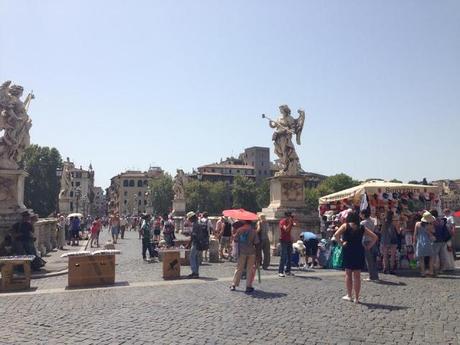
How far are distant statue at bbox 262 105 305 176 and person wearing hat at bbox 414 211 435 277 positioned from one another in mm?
7246

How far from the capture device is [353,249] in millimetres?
9234

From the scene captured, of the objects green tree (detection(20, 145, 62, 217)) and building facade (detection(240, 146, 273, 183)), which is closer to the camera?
green tree (detection(20, 145, 62, 217))

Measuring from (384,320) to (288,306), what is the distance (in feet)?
6.09

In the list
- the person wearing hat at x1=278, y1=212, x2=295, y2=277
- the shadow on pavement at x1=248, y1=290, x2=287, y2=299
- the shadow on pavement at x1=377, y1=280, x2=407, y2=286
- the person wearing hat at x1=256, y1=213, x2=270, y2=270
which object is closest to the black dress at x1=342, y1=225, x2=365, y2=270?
the shadow on pavement at x1=248, y1=290, x2=287, y2=299

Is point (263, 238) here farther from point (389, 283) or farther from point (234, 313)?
point (234, 313)

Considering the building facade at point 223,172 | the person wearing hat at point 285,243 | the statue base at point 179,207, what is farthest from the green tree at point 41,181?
the person wearing hat at point 285,243

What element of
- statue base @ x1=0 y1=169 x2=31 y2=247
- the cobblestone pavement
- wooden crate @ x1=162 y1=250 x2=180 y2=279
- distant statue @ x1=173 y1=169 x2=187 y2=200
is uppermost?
distant statue @ x1=173 y1=169 x2=187 y2=200

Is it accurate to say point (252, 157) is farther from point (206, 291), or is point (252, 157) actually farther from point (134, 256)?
point (206, 291)

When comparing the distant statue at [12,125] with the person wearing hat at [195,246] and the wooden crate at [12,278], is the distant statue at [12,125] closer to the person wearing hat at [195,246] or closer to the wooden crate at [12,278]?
the wooden crate at [12,278]

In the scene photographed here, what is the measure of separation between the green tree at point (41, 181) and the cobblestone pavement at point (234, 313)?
62.9 metres

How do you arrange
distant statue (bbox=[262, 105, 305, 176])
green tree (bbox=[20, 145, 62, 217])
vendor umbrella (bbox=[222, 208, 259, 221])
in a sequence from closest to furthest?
1. vendor umbrella (bbox=[222, 208, 259, 221])
2. distant statue (bbox=[262, 105, 305, 176])
3. green tree (bbox=[20, 145, 62, 217])

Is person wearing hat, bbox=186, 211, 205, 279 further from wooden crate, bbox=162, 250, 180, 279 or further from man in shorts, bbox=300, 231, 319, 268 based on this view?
man in shorts, bbox=300, 231, 319, 268

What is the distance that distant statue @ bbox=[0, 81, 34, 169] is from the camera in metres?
16.0

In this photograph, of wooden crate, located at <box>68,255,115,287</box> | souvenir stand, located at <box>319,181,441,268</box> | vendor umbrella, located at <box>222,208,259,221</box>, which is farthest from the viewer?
souvenir stand, located at <box>319,181,441,268</box>
